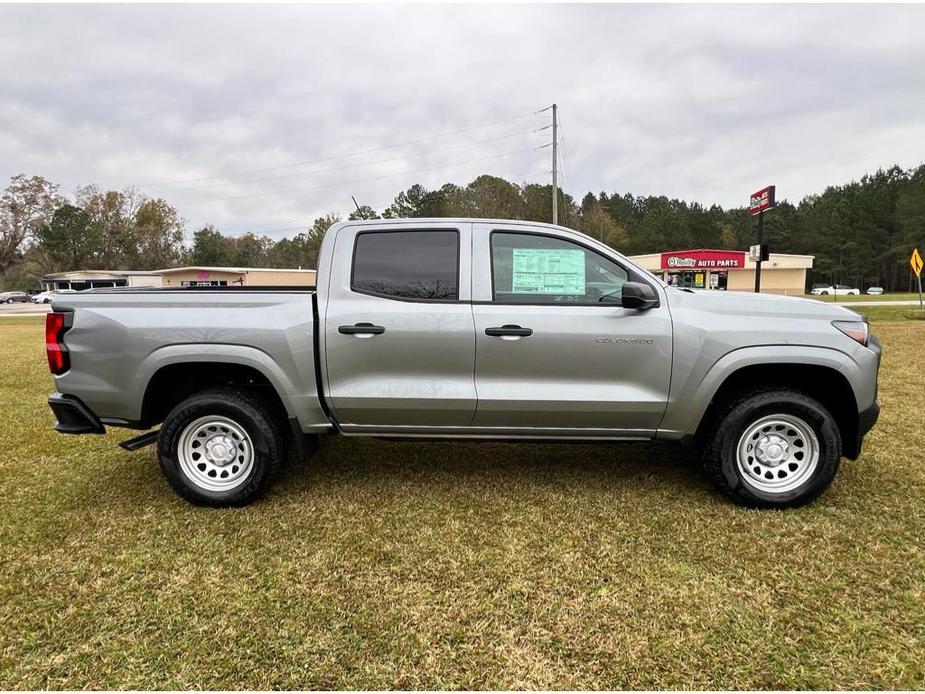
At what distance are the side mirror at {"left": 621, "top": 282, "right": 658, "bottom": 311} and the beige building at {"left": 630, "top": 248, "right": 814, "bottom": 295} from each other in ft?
129

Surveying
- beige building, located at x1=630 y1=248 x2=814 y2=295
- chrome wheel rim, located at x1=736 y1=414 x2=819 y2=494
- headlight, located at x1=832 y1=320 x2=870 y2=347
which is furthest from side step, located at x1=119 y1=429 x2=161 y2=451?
beige building, located at x1=630 y1=248 x2=814 y2=295

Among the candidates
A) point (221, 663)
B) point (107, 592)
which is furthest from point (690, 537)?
point (107, 592)

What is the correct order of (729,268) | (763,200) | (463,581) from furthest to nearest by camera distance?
(729,268) < (763,200) < (463,581)

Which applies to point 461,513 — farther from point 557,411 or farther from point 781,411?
point 781,411

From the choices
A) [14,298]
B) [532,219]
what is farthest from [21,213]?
[532,219]

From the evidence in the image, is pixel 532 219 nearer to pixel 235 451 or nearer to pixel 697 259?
pixel 697 259

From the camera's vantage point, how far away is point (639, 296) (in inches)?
126

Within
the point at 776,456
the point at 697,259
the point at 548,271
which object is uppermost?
the point at 697,259

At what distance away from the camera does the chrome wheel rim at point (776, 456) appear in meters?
3.43

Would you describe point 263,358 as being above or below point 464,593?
above

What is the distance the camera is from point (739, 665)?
2154mm

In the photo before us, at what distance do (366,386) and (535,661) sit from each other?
1.86 metres

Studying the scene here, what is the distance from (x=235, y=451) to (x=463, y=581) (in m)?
1.81

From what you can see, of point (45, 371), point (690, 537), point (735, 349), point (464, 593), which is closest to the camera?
point (464, 593)
